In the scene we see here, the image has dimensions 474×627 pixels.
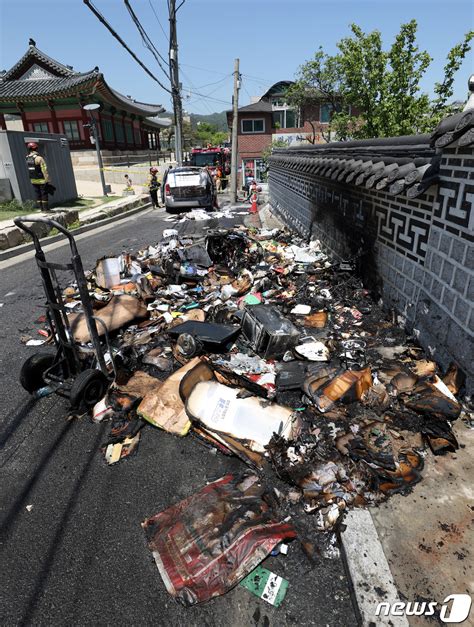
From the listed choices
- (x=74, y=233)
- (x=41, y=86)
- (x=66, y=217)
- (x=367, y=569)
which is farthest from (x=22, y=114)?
(x=367, y=569)

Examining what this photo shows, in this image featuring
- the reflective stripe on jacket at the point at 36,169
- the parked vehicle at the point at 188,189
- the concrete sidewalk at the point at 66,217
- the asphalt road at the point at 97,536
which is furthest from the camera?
the parked vehicle at the point at 188,189

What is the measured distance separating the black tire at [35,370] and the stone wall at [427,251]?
4204 millimetres

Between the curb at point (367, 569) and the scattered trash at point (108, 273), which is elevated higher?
the scattered trash at point (108, 273)

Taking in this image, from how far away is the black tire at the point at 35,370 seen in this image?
387 centimetres

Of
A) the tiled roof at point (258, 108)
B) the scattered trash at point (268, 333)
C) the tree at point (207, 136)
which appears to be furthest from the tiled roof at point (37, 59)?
the tree at point (207, 136)

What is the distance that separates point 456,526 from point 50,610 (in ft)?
8.52

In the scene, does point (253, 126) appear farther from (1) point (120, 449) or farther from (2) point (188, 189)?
(1) point (120, 449)

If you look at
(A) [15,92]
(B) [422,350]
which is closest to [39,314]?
(B) [422,350]

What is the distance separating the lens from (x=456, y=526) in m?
2.43

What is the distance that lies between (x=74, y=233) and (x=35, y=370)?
32.6 ft

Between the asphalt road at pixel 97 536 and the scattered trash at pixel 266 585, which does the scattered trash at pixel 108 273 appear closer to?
the asphalt road at pixel 97 536

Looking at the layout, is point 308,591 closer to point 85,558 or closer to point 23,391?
point 85,558

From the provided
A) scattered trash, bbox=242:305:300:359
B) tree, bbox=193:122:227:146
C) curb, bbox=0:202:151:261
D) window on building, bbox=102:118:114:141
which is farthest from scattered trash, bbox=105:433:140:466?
tree, bbox=193:122:227:146

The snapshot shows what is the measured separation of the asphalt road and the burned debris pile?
0.12 m
